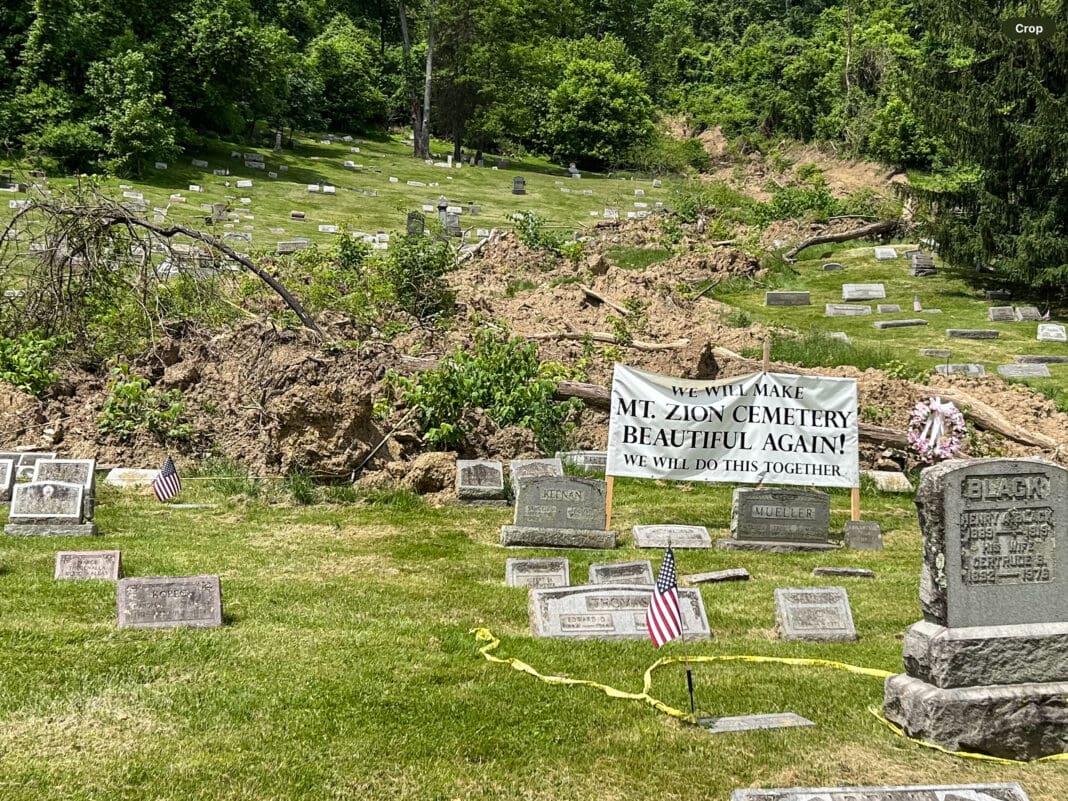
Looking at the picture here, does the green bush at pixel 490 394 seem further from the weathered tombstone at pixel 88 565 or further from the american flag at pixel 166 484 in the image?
the weathered tombstone at pixel 88 565

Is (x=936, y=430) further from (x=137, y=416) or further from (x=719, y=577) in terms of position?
(x=137, y=416)

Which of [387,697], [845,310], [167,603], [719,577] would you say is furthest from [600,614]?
[845,310]

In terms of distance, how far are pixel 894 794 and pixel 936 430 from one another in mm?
11792

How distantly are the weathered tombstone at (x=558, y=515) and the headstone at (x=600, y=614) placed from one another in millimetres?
3252

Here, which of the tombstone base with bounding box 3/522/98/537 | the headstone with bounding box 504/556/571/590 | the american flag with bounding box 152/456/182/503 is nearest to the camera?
the headstone with bounding box 504/556/571/590

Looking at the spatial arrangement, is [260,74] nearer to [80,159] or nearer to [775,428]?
[80,159]

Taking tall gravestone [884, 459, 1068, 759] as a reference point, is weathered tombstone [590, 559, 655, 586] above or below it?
below

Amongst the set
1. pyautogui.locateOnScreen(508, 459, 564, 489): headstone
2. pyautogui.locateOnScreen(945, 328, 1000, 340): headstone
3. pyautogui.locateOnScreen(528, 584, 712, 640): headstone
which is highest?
pyautogui.locateOnScreen(945, 328, 1000, 340): headstone

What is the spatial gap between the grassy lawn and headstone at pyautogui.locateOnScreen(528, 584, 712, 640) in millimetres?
167

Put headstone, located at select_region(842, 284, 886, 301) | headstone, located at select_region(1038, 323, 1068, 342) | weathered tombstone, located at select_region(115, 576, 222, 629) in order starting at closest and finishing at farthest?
weathered tombstone, located at select_region(115, 576, 222, 629) < headstone, located at select_region(1038, 323, 1068, 342) < headstone, located at select_region(842, 284, 886, 301)

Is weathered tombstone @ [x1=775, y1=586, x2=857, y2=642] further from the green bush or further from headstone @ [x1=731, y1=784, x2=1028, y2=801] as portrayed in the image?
the green bush

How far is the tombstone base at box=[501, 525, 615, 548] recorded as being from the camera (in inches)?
474

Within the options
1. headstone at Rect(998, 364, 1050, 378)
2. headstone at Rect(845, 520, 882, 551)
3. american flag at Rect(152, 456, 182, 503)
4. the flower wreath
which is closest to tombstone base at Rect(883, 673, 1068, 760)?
headstone at Rect(845, 520, 882, 551)

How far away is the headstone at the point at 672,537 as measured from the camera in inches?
483
